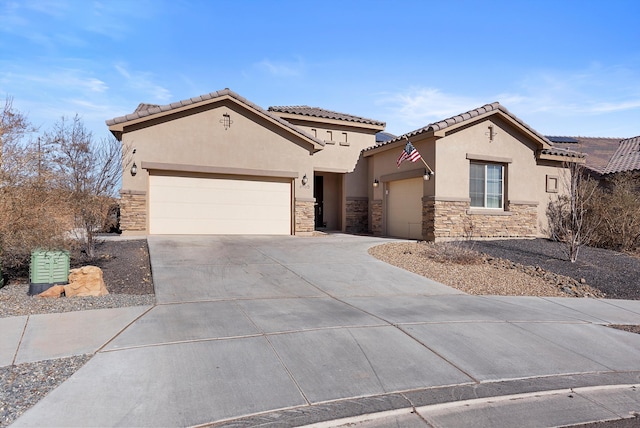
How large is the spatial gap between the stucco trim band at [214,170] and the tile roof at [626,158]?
48.4ft

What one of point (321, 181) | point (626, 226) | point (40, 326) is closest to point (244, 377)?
point (40, 326)

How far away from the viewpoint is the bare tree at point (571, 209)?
45.9ft

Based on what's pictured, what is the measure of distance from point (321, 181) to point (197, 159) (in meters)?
7.87

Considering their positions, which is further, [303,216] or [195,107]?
[303,216]

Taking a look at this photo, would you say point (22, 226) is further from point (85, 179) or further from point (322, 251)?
point (322, 251)

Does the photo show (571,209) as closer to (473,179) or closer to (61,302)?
(473,179)

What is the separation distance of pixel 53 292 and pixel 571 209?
629 inches

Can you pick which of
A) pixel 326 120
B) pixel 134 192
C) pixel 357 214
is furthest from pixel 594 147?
pixel 134 192

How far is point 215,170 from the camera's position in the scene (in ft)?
52.4

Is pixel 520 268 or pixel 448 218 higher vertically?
pixel 448 218

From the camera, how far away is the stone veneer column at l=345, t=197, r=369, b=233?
68.8ft

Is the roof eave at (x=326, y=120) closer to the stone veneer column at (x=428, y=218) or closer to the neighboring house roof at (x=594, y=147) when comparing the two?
the stone veneer column at (x=428, y=218)

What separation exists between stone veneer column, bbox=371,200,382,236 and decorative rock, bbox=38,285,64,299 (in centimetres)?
1403

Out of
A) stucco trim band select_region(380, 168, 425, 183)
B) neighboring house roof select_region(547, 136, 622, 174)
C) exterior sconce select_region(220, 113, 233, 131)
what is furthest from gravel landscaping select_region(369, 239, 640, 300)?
neighboring house roof select_region(547, 136, 622, 174)
